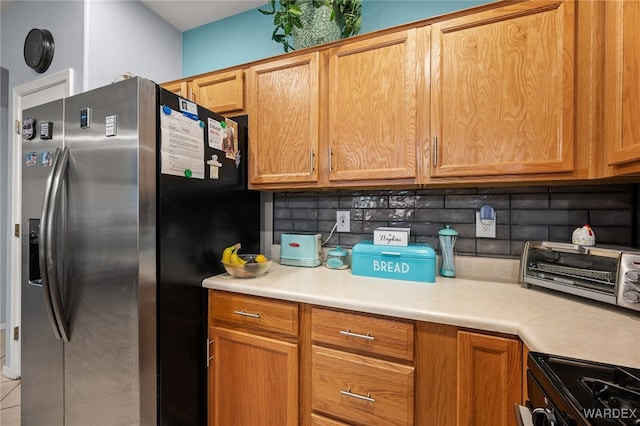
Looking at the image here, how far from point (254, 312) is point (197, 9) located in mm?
Answer: 2339

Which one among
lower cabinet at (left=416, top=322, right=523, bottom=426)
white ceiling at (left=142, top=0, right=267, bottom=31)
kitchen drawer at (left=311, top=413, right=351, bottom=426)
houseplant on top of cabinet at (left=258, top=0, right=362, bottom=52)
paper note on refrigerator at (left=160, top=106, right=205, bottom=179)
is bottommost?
kitchen drawer at (left=311, top=413, right=351, bottom=426)

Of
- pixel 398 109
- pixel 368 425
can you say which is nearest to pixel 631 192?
pixel 398 109

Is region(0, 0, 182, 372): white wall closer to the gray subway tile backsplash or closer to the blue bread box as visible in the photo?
the gray subway tile backsplash

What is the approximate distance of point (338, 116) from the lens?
1527mm

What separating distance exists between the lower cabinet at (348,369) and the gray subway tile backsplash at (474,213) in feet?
2.34

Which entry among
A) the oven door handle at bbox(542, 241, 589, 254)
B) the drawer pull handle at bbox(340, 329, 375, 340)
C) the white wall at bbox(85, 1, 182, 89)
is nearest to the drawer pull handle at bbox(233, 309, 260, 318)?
the drawer pull handle at bbox(340, 329, 375, 340)

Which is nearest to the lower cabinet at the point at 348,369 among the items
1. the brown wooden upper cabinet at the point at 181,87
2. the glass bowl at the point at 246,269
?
the glass bowl at the point at 246,269

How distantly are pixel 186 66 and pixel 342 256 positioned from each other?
216cm

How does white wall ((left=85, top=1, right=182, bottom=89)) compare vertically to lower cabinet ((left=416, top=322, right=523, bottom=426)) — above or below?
above

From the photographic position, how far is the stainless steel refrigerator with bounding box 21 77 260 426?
1.18 metres

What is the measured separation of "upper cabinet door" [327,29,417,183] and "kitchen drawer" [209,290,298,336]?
0.72m

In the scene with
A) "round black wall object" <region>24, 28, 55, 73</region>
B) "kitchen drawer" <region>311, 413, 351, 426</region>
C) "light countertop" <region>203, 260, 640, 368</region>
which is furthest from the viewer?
"round black wall object" <region>24, 28, 55, 73</region>

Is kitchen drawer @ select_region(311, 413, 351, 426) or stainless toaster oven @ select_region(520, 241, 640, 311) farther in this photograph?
kitchen drawer @ select_region(311, 413, 351, 426)

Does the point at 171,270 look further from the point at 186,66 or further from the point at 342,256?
the point at 186,66
